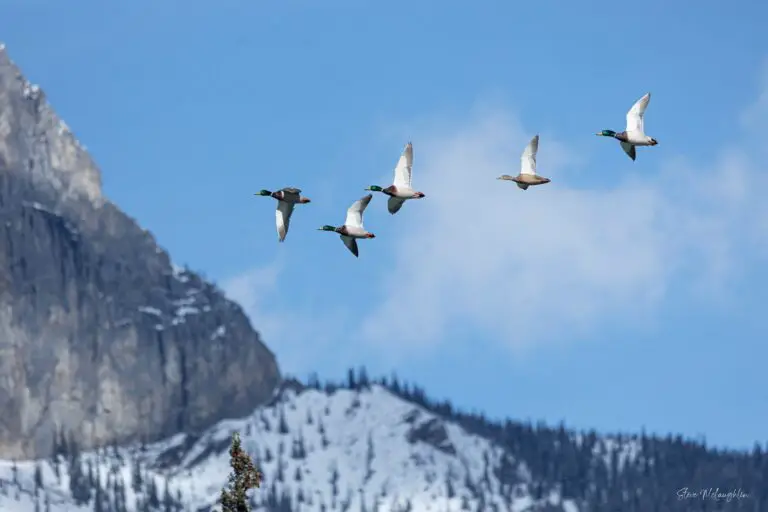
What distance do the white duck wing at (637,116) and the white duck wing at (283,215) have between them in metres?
21.5

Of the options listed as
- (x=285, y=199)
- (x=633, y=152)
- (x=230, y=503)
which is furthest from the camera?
(x=285, y=199)

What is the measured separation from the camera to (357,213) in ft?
398

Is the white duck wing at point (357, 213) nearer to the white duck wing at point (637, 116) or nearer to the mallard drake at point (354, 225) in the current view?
the mallard drake at point (354, 225)

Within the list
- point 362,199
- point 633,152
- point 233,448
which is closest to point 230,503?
point 233,448

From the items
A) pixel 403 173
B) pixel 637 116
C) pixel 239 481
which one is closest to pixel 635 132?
pixel 637 116

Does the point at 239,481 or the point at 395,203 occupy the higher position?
the point at 395,203

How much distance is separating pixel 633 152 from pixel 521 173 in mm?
6650

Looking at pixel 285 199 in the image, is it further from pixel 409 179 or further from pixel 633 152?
pixel 633 152

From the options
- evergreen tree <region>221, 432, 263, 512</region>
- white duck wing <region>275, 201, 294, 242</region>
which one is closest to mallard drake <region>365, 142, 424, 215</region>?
white duck wing <region>275, 201, 294, 242</region>

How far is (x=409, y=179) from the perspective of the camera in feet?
389

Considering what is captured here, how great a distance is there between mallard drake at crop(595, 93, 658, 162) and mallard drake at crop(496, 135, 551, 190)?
15.8 feet

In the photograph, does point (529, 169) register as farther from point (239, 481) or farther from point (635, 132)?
point (239, 481)

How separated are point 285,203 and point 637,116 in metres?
22.1

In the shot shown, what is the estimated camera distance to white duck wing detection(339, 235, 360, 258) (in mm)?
118725
